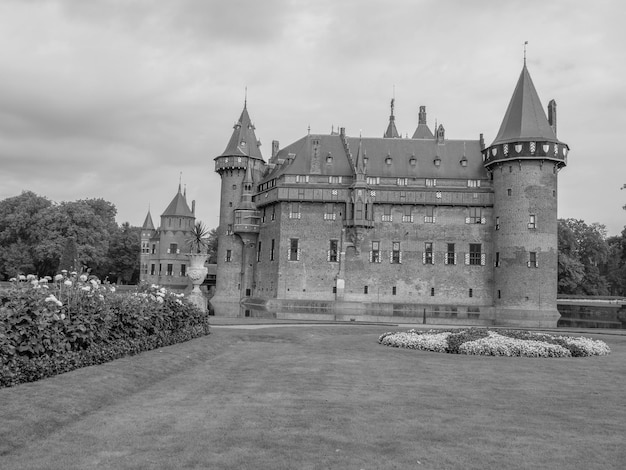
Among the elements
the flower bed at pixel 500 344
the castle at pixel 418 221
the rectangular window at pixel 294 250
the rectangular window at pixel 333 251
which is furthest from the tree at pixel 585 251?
the flower bed at pixel 500 344

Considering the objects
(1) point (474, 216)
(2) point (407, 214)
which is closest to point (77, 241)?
(2) point (407, 214)

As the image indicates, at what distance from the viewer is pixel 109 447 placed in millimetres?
8094

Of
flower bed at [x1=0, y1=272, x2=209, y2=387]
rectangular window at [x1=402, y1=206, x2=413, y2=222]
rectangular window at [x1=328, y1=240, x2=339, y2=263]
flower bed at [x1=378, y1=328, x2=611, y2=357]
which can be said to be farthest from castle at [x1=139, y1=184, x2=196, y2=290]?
flower bed at [x1=0, y1=272, x2=209, y2=387]

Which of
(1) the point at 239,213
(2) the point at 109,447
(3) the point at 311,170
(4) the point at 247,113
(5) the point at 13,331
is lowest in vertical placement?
(2) the point at 109,447

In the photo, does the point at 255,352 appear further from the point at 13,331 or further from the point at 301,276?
the point at 301,276

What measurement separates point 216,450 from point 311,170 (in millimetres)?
55460

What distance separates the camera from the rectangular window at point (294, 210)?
202ft

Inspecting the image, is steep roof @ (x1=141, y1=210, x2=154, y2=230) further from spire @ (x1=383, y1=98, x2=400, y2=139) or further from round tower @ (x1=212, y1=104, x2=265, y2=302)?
spire @ (x1=383, y1=98, x2=400, y2=139)

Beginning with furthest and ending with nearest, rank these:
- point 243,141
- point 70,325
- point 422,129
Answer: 1. point 422,129
2. point 243,141
3. point 70,325

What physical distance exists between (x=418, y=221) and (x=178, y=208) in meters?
40.7

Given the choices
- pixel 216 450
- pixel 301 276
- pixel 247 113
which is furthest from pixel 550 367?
pixel 247 113

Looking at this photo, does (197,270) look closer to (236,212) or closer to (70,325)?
(70,325)

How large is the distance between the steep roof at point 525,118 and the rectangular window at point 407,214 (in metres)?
10.4

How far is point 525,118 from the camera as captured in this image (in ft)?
183
